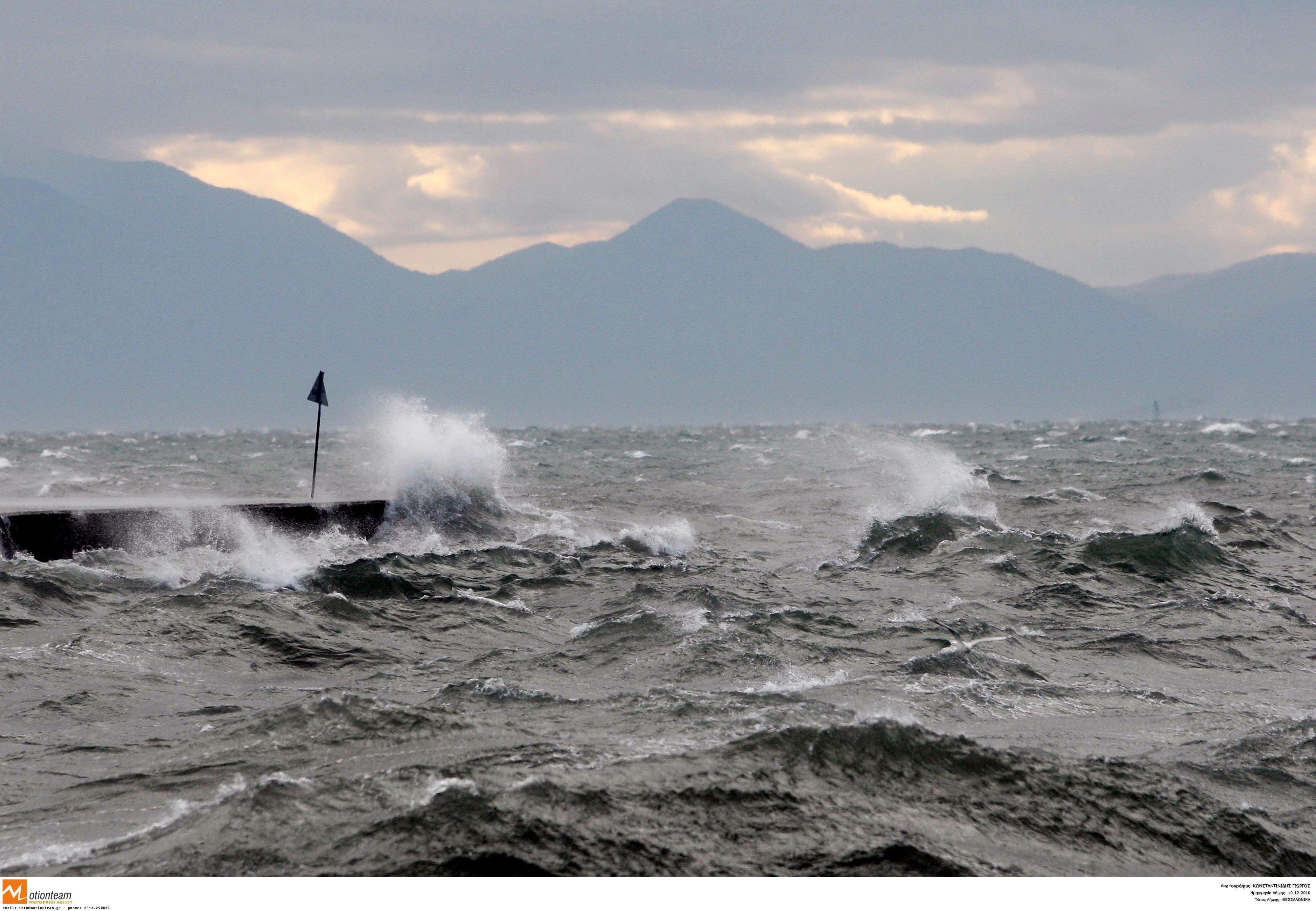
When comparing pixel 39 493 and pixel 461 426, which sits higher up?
pixel 461 426

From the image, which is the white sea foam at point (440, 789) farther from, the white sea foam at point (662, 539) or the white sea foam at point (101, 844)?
the white sea foam at point (662, 539)

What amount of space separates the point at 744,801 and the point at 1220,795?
2613 mm

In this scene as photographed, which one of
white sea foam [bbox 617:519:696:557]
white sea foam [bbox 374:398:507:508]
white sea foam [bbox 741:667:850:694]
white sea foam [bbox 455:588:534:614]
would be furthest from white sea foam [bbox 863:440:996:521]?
white sea foam [bbox 741:667:850:694]

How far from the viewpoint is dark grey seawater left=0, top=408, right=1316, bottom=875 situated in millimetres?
5625

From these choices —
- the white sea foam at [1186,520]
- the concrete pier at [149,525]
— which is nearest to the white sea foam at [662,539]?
the concrete pier at [149,525]

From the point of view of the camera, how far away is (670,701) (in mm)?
8164

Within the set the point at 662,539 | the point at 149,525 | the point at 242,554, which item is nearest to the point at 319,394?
the point at 149,525

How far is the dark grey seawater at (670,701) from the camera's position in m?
5.62
